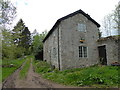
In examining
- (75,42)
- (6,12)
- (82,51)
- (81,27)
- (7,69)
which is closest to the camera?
(75,42)

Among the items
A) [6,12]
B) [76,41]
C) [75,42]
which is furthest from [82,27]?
[6,12]

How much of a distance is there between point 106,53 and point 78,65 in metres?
4.03

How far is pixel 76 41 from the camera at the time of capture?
13.6 metres

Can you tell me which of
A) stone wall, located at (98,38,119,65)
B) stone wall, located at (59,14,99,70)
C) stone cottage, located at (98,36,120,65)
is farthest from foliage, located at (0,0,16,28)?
stone wall, located at (98,38,119,65)

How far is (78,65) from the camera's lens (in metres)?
13.2

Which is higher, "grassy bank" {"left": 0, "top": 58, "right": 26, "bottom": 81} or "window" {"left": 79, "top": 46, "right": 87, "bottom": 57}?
"window" {"left": 79, "top": 46, "right": 87, "bottom": 57}

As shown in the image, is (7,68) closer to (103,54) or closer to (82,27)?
(82,27)

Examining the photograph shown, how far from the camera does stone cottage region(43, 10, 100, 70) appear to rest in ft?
42.1

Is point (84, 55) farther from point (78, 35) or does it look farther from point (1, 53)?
point (1, 53)

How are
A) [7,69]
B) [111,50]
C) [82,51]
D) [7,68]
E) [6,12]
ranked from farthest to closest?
[7,68] → [7,69] → [6,12] → [82,51] → [111,50]

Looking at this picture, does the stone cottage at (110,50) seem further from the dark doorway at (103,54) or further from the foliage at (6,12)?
the foliage at (6,12)

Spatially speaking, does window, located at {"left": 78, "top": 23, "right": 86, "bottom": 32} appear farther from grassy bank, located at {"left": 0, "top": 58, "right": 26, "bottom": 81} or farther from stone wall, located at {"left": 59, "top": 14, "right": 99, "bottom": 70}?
grassy bank, located at {"left": 0, "top": 58, "right": 26, "bottom": 81}

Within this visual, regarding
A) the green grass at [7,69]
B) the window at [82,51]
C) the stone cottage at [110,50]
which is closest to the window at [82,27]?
the window at [82,51]

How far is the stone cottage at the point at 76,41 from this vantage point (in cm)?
1284
